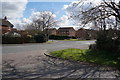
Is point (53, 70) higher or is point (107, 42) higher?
point (107, 42)

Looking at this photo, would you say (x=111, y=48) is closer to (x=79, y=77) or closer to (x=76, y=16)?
(x=76, y=16)

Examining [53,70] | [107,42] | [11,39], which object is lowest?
[53,70]

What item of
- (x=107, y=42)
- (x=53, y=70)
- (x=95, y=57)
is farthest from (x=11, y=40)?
(x=53, y=70)

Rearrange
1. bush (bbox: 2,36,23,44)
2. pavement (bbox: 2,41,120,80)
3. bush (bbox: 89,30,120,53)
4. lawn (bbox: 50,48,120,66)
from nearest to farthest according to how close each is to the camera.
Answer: pavement (bbox: 2,41,120,80), lawn (bbox: 50,48,120,66), bush (bbox: 89,30,120,53), bush (bbox: 2,36,23,44)

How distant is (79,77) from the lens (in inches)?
233

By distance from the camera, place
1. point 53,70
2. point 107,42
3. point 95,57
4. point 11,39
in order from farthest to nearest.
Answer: point 11,39 < point 107,42 < point 95,57 < point 53,70

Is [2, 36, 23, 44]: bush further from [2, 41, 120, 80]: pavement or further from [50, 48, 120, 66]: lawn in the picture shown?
[2, 41, 120, 80]: pavement

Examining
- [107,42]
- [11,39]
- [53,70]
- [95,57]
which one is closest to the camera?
[53,70]

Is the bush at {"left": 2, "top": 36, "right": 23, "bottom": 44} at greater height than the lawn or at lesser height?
greater

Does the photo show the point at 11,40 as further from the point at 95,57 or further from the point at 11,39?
the point at 95,57

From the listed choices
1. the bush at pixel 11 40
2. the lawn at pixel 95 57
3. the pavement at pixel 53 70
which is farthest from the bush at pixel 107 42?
the bush at pixel 11 40

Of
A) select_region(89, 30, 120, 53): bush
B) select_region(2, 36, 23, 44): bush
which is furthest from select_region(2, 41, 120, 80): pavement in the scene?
select_region(2, 36, 23, 44): bush

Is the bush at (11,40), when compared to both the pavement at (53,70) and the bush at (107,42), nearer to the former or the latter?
the bush at (107,42)

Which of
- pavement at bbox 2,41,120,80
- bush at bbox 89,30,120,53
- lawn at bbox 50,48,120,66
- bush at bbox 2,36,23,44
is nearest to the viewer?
pavement at bbox 2,41,120,80
